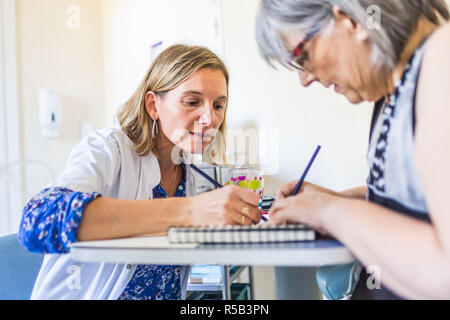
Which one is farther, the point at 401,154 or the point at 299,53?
the point at 299,53

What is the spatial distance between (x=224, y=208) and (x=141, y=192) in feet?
1.28

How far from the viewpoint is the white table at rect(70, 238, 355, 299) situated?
1.41 feet

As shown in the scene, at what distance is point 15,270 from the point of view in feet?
3.08

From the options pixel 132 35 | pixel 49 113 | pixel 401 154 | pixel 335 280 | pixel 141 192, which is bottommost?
pixel 335 280

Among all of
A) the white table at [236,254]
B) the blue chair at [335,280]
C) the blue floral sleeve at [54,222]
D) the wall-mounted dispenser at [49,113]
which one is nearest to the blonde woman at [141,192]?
the blue floral sleeve at [54,222]

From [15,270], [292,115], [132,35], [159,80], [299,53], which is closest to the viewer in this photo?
[299,53]

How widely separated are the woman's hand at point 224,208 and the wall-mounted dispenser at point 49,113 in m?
1.53

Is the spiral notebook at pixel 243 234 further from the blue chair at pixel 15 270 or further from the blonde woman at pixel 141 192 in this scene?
the blue chair at pixel 15 270

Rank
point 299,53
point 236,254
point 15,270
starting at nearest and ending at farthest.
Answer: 1. point 236,254
2. point 299,53
3. point 15,270

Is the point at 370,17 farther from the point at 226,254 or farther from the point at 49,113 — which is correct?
the point at 49,113

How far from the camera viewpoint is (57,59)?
2.04 meters

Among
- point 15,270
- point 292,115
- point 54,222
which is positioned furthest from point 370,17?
point 292,115

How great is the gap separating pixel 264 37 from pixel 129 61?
1.95 metres

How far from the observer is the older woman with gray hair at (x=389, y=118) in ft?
1.28
